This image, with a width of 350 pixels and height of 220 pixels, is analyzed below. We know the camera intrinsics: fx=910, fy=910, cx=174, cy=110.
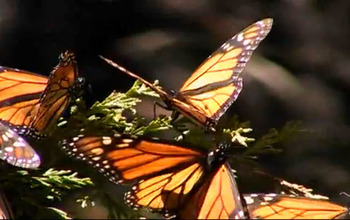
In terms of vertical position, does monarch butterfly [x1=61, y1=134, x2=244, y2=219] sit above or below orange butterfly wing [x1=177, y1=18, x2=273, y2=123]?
below

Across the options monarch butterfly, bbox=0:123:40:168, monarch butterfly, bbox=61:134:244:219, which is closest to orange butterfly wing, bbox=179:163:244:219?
monarch butterfly, bbox=61:134:244:219

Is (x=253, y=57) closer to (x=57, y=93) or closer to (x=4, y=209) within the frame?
(x=57, y=93)

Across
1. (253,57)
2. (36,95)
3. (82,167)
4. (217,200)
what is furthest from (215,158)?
(253,57)

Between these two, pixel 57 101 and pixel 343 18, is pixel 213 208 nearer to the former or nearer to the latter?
pixel 57 101

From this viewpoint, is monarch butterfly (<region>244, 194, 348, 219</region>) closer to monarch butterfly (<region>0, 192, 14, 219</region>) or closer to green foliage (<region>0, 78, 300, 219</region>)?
green foliage (<region>0, 78, 300, 219</region>)

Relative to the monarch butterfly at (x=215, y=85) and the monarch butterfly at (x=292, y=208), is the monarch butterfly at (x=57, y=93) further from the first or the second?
the monarch butterfly at (x=292, y=208)

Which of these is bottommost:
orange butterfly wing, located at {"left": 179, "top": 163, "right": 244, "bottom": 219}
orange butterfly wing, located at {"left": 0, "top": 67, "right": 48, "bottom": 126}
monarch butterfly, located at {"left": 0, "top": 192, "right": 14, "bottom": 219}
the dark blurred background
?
monarch butterfly, located at {"left": 0, "top": 192, "right": 14, "bottom": 219}
